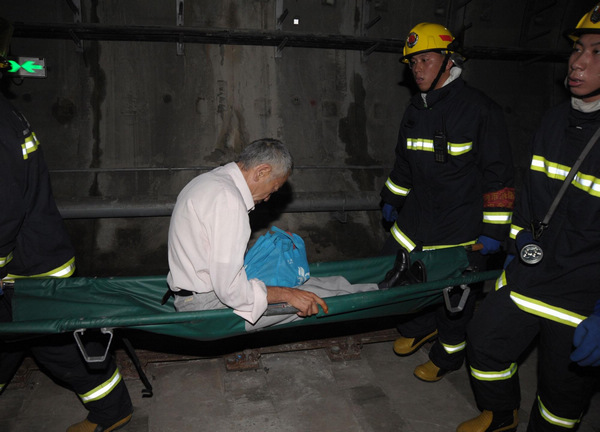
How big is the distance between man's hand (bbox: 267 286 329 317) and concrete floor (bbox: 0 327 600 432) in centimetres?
89

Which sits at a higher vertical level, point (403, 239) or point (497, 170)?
point (497, 170)

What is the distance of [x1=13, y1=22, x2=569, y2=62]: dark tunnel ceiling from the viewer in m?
A: 4.11

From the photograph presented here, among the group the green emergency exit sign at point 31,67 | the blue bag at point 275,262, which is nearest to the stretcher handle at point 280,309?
the blue bag at point 275,262

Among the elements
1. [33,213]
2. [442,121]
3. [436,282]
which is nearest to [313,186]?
[442,121]

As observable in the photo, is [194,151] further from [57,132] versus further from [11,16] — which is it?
[11,16]

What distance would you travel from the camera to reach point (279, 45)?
4648mm

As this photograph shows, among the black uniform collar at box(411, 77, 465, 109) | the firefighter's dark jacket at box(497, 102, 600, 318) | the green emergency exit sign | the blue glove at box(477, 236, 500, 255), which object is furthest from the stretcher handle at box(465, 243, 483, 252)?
the green emergency exit sign

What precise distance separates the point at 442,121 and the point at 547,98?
4.29 metres

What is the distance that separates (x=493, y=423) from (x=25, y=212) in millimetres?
2783

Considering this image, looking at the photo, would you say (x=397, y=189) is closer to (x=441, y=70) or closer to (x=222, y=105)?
(x=441, y=70)

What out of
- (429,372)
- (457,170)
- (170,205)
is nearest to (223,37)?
(170,205)

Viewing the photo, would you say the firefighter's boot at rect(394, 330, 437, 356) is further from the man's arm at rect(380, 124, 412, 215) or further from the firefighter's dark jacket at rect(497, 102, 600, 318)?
→ the firefighter's dark jacket at rect(497, 102, 600, 318)

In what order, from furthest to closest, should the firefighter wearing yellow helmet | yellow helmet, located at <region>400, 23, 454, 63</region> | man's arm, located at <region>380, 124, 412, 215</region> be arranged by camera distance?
man's arm, located at <region>380, 124, 412, 215</region> → yellow helmet, located at <region>400, 23, 454, 63</region> → the firefighter wearing yellow helmet

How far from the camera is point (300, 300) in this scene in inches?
79.6
